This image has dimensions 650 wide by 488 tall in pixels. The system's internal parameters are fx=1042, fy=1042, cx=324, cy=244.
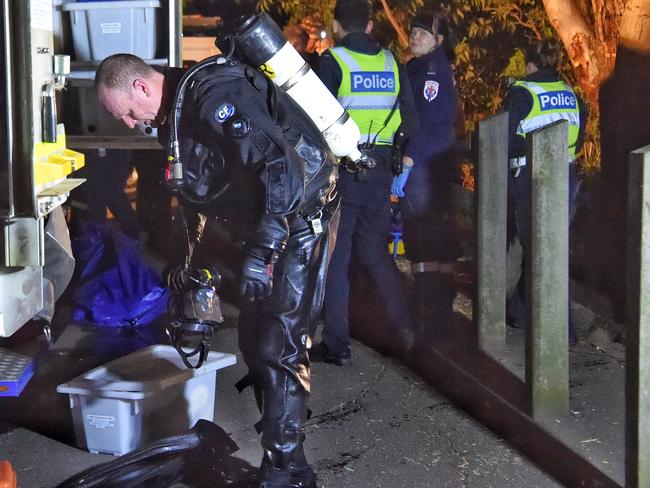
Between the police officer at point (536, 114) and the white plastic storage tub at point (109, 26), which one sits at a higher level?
the white plastic storage tub at point (109, 26)

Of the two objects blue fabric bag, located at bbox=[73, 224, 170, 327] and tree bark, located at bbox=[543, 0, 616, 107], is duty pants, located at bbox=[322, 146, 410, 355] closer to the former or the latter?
blue fabric bag, located at bbox=[73, 224, 170, 327]

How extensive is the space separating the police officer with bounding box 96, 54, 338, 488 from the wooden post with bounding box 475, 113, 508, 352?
1.46 meters

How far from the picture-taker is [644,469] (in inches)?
157

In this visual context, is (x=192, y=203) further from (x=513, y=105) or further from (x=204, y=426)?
(x=513, y=105)

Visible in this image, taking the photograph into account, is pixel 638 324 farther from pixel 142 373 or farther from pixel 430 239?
pixel 430 239

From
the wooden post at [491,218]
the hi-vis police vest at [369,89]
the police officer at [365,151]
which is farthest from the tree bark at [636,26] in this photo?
the hi-vis police vest at [369,89]

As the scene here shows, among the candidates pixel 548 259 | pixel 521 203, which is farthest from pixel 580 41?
pixel 548 259

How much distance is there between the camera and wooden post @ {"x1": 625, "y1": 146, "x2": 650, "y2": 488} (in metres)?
3.80

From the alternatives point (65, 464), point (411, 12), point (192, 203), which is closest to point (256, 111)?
point (192, 203)

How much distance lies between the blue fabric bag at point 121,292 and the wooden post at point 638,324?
10.8 feet

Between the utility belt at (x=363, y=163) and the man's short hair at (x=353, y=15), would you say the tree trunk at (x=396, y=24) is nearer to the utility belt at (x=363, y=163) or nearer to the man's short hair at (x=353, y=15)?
the man's short hair at (x=353, y=15)

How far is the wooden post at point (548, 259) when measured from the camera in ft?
16.0

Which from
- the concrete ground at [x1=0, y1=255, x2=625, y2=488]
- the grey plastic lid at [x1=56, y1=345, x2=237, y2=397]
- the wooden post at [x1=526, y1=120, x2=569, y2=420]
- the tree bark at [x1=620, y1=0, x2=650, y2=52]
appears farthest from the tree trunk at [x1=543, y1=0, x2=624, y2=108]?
the grey plastic lid at [x1=56, y1=345, x2=237, y2=397]

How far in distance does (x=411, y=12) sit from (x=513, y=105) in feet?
27.0
